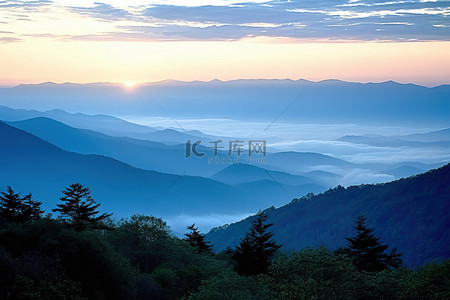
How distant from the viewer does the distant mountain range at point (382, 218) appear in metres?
123

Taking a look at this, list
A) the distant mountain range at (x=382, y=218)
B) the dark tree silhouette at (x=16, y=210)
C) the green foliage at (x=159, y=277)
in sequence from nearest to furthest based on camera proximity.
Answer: the green foliage at (x=159, y=277), the dark tree silhouette at (x=16, y=210), the distant mountain range at (x=382, y=218)

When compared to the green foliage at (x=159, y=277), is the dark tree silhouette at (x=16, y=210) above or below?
below

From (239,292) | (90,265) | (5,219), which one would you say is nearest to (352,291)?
(239,292)

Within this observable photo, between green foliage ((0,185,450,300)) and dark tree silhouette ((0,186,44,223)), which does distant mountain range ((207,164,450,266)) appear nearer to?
green foliage ((0,185,450,300))

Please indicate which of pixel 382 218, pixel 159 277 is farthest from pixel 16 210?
pixel 382 218

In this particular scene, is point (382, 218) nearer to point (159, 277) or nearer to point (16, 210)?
point (16, 210)

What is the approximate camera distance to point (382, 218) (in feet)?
465

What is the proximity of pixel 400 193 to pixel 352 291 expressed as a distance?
5303 inches

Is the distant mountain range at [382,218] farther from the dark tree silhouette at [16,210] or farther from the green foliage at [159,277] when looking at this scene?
the dark tree silhouette at [16,210]

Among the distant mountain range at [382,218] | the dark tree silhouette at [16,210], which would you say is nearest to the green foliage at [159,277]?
the dark tree silhouette at [16,210]

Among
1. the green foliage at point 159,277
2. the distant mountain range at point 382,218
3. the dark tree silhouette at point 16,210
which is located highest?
the green foliage at point 159,277

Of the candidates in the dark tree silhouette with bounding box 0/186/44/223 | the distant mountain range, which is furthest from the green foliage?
the distant mountain range

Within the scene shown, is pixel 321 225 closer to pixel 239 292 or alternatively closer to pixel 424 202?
pixel 424 202

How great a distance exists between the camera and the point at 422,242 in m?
121
